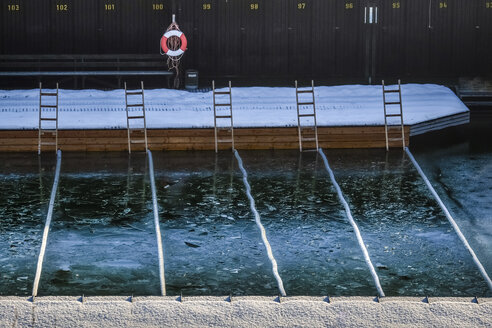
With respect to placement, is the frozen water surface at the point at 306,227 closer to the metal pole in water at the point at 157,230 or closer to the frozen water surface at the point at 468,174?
the metal pole in water at the point at 157,230

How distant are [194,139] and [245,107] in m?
2.38

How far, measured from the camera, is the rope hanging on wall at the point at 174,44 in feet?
75.9

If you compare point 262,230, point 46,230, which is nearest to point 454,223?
point 262,230

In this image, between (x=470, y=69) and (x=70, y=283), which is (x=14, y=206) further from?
(x=470, y=69)

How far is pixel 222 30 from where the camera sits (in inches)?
952

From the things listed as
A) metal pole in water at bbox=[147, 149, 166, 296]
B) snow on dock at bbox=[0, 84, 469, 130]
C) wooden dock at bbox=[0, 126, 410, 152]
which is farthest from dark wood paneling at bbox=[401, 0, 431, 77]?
metal pole in water at bbox=[147, 149, 166, 296]

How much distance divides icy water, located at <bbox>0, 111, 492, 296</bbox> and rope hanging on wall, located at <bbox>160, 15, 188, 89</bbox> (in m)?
4.72

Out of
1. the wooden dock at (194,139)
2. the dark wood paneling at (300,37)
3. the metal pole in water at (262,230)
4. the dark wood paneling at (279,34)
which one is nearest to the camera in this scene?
the metal pole in water at (262,230)

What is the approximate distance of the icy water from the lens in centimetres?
1175

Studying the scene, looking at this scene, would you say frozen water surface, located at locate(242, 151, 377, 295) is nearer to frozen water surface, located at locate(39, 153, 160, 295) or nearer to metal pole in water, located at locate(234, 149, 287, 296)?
metal pole in water, located at locate(234, 149, 287, 296)

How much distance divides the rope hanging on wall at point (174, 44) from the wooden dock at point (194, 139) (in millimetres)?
4196

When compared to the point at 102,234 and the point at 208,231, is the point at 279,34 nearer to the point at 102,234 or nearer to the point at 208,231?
the point at 208,231

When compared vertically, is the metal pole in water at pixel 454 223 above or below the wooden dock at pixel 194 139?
below

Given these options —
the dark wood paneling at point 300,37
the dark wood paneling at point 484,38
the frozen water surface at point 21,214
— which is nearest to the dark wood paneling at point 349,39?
the dark wood paneling at point 300,37
